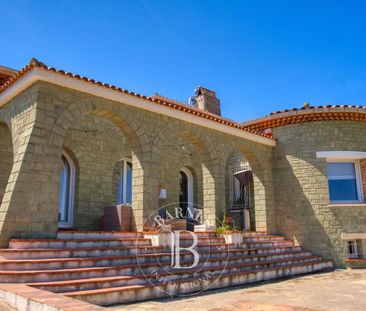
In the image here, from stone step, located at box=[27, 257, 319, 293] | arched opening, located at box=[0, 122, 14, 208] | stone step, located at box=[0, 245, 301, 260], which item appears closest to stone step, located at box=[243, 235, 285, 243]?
stone step, located at box=[0, 245, 301, 260]

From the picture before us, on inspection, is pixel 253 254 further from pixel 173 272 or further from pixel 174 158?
pixel 174 158

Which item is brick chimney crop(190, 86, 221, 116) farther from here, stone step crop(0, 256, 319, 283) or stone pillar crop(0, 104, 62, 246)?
stone pillar crop(0, 104, 62, 246)

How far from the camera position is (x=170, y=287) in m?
7.04

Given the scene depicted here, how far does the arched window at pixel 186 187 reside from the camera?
16.2 meters

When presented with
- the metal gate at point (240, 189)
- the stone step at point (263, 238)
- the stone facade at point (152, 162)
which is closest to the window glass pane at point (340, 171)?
the stone facade at point (152, 162)

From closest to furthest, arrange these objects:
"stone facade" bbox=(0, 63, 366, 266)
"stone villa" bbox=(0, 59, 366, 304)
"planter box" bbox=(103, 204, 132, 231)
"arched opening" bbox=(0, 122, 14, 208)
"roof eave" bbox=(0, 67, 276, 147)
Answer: "stone facade" bbox=(0, 63, 366, 266) < "stone villa" bbox=(0, 59, 366, 304) < "roof eave" bbox=(0, 67, 276, 147) < "planter box" bbox=(103, 204, 132, 231) < "arched opening" bbox=(0, 122, 14, 208)

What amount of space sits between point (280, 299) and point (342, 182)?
806 centimetres

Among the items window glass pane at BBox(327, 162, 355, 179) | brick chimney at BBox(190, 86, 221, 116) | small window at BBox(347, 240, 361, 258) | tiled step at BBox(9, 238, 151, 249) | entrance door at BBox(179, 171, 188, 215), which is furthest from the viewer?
brick chimney at BBox(190, 86, 221, 116)

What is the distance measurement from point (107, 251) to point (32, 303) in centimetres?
321

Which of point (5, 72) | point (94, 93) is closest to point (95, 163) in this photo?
point (94, 93)

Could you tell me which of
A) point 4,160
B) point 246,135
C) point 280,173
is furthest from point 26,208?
point 280,173

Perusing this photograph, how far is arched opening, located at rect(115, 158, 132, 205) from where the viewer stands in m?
13.3
